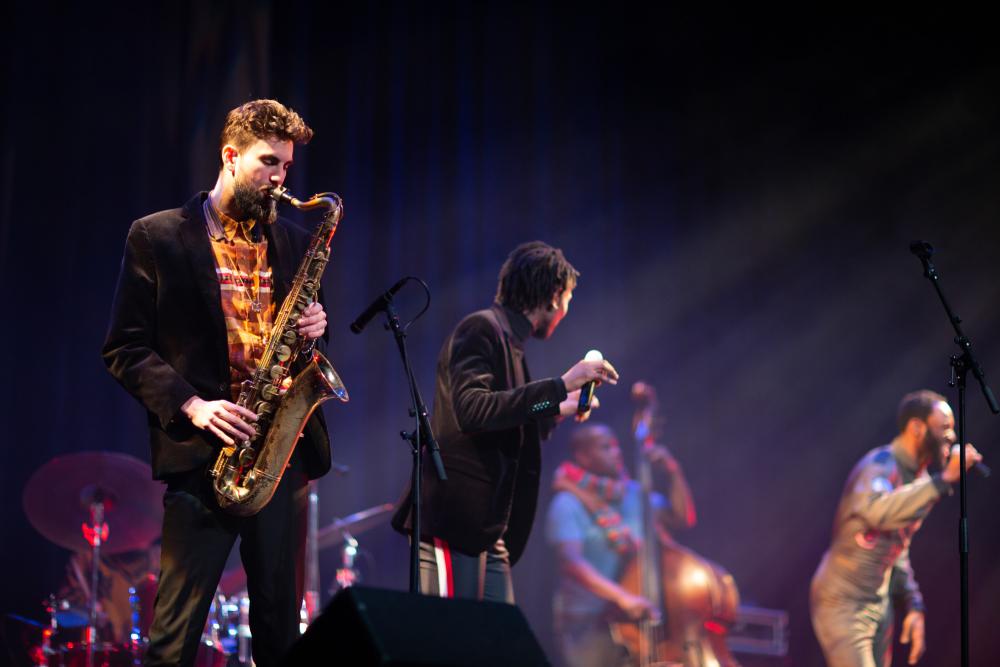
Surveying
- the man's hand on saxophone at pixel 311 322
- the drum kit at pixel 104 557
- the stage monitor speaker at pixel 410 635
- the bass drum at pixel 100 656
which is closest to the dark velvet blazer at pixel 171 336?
the man's hand on saxophone at pixel 311 322

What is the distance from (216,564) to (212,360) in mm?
532

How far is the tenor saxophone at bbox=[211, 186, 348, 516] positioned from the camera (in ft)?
8.80

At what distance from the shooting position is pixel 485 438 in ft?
11.8

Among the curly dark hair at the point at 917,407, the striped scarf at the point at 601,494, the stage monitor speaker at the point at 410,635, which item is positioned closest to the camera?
the stage monitor speaker at the point at 410,635

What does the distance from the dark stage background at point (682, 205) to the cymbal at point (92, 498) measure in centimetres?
153

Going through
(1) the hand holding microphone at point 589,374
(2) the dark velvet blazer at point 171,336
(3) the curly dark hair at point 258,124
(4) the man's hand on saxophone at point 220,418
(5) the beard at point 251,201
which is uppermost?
(3) the curly dark hair at point 258,124

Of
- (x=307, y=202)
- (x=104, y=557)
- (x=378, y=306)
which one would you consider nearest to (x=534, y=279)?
(x=378, y=306)

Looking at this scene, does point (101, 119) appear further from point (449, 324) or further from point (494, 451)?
point (494, 451)

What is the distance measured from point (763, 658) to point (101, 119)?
5.16 meters

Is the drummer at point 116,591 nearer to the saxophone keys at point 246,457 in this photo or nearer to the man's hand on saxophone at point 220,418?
the saxophone keys at point 246,457

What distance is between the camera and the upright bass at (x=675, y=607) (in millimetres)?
6039

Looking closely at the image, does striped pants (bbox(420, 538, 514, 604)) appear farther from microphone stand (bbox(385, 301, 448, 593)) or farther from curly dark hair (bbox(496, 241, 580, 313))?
curly dark hair (bbox(496, 241, 580, 313))

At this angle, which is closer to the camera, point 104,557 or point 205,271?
point 205,271

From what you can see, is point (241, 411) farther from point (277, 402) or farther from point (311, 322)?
point (311, 322)
